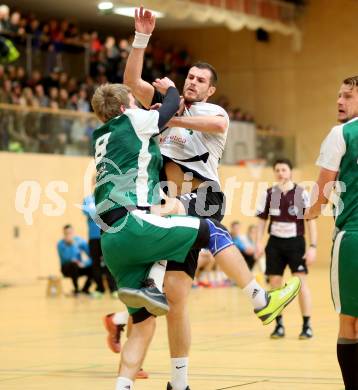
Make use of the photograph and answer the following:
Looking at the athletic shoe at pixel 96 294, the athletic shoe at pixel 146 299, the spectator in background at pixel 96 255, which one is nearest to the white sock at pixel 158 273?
the athletic shoe at pixel 146 299

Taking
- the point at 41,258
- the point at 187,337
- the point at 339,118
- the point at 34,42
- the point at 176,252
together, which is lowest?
the point at 41,258

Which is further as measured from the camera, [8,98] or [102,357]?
[8,98]

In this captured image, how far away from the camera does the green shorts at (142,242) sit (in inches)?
244

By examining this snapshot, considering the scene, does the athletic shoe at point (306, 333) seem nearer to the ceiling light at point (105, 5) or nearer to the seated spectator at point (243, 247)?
the seated spectator at point (243, 247)

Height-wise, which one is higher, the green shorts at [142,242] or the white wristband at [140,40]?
the white wristband at [140,40]

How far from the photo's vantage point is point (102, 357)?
10.2 meters

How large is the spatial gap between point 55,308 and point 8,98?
852 cm

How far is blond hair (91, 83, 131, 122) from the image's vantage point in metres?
6.47

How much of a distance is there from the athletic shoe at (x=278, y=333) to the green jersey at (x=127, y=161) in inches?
226

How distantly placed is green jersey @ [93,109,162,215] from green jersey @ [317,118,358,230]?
3.90 ft

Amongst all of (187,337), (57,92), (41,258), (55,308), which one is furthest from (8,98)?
(187,337)

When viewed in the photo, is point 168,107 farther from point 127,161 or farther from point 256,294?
point 256,294

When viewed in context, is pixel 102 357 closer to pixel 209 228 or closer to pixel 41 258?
pixel 209 228

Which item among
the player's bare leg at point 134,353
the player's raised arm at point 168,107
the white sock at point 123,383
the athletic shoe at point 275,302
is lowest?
the white sock at point 123,383
